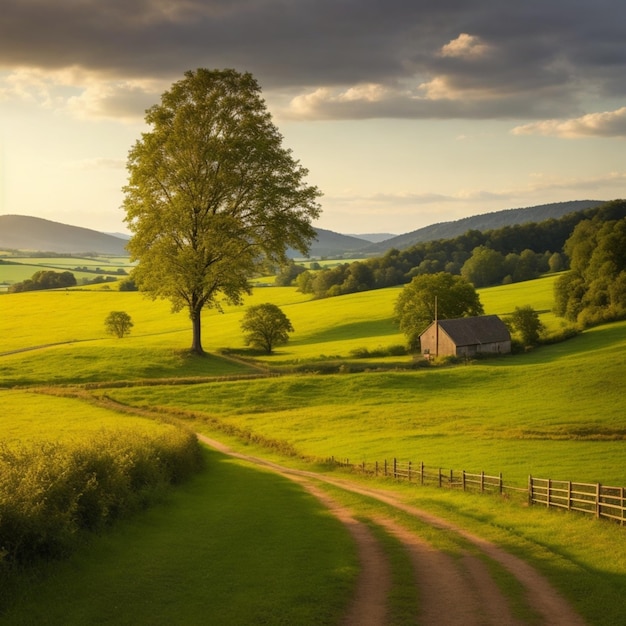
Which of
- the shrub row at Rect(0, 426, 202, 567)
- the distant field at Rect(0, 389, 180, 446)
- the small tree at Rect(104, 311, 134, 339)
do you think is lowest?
the distant field at Rect(0, 389, 180, 446)

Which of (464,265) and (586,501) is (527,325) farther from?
(464,265)

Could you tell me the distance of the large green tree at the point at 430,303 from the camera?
321 ft

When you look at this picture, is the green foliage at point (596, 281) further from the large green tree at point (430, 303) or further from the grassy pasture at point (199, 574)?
the grassy pasture at point (199, 574)

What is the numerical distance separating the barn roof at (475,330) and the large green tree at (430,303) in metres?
6.16

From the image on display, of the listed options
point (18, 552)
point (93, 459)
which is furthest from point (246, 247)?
point (18, 552)

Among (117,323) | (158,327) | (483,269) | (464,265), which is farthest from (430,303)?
(483,269)

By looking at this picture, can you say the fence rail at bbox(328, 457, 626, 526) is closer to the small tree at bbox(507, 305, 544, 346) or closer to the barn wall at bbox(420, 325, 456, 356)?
the barn wall at bbox(420, 325, 456, 356)

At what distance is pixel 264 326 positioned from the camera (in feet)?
302

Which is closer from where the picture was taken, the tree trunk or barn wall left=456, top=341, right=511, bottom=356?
the tree trunk

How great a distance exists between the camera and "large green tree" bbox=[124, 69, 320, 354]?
212 feet

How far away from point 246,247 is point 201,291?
6.66 metres

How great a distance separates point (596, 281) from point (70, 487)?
91.0 metres

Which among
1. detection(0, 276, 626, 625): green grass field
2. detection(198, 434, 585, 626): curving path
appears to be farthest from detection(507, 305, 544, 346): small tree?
detection(198, 434, 585, 626): curving path

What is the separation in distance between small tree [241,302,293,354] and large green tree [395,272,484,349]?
17.0 metres
